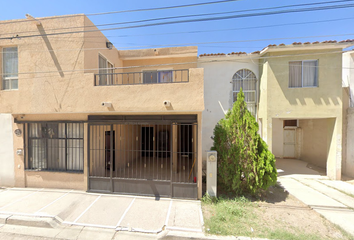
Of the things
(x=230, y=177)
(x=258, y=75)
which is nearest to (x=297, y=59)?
(x=258, y=75)

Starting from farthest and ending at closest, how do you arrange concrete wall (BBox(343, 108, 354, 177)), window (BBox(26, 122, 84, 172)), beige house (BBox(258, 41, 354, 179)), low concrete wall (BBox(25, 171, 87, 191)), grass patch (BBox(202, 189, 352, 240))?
1. concrete wall (BBox(343, 108, 354, 177))
2. beige house (BBox(258, 41, 354, 179))
3. window (BBox(26, 122, 84, 172))
4. low concrete wall (BBox(25, 171, 87, 191))
5. grass patch (BBox(202, 189, 352, 240))

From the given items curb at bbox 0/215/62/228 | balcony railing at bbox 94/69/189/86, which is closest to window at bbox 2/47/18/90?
balcony railing at bbox 94/69/189/86

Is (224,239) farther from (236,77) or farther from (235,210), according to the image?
(236,77)

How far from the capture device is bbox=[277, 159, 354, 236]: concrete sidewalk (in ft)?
13.5

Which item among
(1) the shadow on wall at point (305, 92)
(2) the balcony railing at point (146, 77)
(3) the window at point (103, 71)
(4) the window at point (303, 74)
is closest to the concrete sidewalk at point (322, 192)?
(1) the shadow on wall at point (305, 92)

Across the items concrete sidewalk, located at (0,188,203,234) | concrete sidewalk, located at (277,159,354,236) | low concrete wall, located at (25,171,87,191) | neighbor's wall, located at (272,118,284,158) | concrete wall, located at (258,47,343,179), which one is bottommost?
concrete sidewalk, located at (277,159,354,236)

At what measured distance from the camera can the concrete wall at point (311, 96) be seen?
22.1 feet

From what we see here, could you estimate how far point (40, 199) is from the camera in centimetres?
482

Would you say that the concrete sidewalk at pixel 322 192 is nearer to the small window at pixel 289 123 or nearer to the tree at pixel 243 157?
the tree at pixel 243 157

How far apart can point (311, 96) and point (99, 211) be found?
10041 millimetres

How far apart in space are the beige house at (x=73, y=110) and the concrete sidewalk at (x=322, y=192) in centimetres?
383

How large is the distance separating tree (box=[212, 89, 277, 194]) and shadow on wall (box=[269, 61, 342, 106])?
357 centimetres

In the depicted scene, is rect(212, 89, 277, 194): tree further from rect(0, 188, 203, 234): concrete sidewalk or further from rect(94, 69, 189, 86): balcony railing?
rect(94, 69, 189, 86): balcony railing

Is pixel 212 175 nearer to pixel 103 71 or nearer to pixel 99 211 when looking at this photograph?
pixel 99 211
